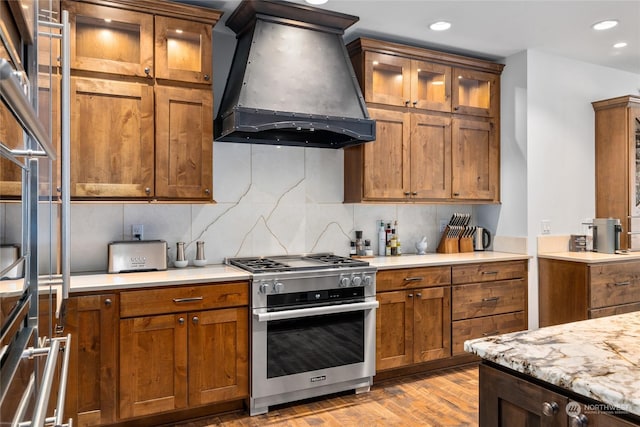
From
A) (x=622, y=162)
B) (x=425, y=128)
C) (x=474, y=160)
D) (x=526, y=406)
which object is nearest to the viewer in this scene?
(x=526, y=406)

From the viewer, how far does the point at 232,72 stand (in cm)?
326

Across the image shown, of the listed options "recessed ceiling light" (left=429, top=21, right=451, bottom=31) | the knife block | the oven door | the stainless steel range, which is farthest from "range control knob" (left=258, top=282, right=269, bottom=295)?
"recessed ceiling light" (left=429, top=21, right=451, bottom=31)

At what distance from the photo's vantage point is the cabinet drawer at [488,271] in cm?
362

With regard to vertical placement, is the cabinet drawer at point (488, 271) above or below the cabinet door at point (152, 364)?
above

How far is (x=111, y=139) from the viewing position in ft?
9.08

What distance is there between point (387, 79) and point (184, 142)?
172cm

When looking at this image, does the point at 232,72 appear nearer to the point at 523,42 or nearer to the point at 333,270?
the point at 333,270

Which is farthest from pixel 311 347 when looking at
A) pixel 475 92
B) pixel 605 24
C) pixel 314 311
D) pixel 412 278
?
pixel 605 24

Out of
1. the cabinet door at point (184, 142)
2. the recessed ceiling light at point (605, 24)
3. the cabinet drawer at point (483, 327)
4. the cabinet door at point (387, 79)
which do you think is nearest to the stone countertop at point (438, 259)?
the cabinet drawer at point (483, 327)

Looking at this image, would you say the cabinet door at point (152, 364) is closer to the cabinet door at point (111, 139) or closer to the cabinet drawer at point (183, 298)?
the cabinet drawer at point (183, 298)

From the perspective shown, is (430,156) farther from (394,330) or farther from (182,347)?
(182,347)

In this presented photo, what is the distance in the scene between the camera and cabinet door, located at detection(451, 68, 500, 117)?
3.99m

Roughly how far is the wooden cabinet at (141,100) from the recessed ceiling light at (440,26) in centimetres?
157

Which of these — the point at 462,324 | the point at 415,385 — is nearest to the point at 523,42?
the point at 462,324
